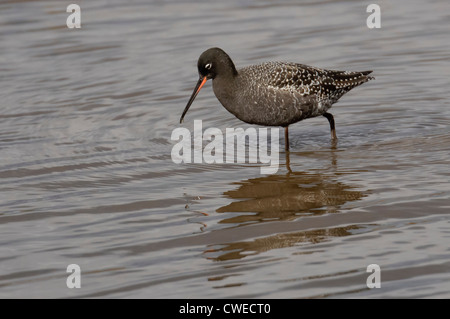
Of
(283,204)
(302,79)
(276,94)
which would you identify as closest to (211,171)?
(283,204)

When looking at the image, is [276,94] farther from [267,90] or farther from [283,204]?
[283,204]

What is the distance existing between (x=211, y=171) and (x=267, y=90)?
4.37ft

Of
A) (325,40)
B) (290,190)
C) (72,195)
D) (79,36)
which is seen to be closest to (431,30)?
(325,40)

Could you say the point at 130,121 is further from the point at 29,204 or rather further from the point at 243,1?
the point at 243,1

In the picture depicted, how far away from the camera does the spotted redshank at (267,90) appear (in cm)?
991

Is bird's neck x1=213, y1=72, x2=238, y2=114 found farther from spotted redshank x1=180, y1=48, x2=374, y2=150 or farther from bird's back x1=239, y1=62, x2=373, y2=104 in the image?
bird's back x1=239, y1=62, x2=373, y2=104

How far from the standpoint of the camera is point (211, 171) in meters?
9.16

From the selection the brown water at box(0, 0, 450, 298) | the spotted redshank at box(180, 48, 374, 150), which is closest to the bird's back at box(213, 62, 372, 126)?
the spotted redshank at box(180, 48, 374, 150)

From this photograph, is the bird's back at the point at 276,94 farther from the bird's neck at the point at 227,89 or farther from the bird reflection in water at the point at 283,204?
the bird reflection in water at the point at 283,204

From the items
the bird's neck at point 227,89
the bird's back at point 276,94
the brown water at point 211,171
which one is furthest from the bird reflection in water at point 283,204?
the bird's neck at point 227,89

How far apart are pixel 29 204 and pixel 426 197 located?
3674mm

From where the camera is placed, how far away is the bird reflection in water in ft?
23.4

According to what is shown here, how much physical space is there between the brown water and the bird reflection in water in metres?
0.02

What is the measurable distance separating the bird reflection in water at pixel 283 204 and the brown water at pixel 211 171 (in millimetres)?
20
